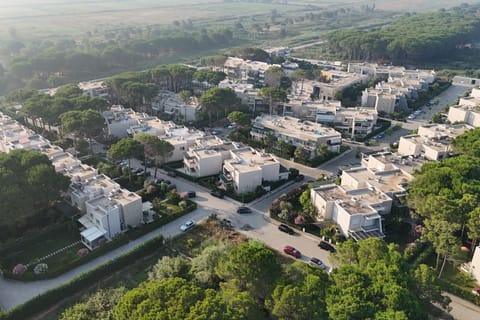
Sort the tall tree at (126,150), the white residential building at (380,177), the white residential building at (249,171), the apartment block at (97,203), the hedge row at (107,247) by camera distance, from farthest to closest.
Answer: the tall tree at (126,150)
the white residential building at (249,171)
the white residential building at (380,177)
the apartment block at (97,203)
the hedge row at (107,247)

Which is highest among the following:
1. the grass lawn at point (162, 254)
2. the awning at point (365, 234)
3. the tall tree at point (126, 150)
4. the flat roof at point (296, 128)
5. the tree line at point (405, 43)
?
the tree line at point (405, 43)

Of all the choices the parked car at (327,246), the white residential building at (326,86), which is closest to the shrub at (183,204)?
the parked car at (327,246)

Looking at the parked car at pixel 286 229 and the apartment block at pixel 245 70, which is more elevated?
the apartment block at pixel 245 70

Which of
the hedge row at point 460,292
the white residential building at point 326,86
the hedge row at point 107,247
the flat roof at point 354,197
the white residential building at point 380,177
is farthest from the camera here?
the white residential building at point 326,86

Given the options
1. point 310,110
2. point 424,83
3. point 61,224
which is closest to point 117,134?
point 61,224

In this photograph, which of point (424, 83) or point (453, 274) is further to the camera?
point (424, 83)

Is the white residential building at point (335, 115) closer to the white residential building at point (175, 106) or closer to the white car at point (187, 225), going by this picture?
the white residential building at point (175, 106)

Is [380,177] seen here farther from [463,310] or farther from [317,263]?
[463,310]

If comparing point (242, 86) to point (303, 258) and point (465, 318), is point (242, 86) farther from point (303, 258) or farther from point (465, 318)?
point (465, 318)
